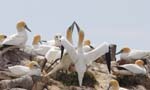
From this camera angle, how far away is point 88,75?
29781mm

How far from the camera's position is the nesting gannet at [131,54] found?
33.5 m

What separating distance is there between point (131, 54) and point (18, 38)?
5820 mm

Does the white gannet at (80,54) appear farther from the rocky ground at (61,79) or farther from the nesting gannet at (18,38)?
the nesting gannet at (18,38)

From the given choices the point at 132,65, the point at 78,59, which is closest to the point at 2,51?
the point at 78,59

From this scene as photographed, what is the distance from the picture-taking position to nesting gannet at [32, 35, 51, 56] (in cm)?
3167

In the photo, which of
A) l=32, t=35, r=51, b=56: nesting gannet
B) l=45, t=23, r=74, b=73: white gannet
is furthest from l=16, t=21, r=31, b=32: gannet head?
l=45, t=23, r=74, b=73: white gannet

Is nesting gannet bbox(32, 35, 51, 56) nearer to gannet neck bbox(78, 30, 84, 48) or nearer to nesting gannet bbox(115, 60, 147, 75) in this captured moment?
gannet neck bbox(78, 30, 84, 48)

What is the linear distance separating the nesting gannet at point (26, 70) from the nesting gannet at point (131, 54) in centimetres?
673

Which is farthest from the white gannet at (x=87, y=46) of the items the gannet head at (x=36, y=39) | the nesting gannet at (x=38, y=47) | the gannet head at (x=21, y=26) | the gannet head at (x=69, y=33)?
the gannet head at (x=21, y=26)

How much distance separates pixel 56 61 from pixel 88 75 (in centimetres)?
140

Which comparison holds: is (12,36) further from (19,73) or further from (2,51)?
(19,73)

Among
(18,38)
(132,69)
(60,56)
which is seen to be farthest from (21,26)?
(132,69)

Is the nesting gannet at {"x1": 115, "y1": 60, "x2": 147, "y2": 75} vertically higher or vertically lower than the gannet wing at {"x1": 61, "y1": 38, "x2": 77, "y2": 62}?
lower

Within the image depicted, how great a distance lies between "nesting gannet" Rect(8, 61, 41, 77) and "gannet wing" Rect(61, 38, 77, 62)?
49.2 inches
